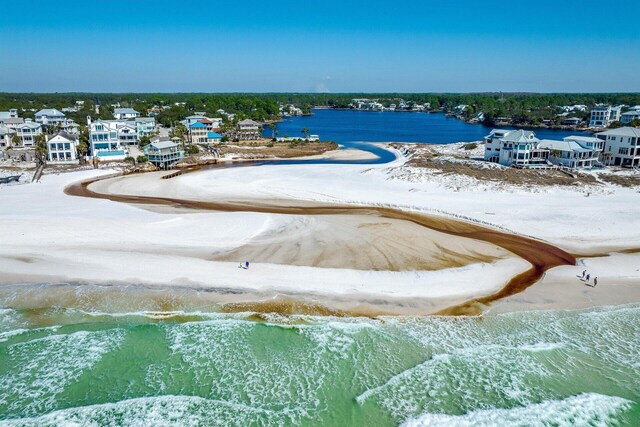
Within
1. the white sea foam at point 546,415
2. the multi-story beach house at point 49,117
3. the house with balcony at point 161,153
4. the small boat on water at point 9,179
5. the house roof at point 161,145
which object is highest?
the multi-story beach house at point 49,117

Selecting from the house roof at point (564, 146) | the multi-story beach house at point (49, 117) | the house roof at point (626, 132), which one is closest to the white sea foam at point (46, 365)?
the house roof at point (564, 146)

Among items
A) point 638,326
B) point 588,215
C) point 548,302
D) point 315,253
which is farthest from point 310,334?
point 588,215

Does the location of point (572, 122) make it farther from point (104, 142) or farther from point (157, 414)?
point (157, 414)

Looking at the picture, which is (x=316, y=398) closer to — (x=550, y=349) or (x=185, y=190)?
(x=550, y=349)

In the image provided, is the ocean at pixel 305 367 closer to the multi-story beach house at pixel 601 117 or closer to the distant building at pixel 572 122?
the distant building at pixel 572 122

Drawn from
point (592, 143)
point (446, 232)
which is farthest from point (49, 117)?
point (592, 143)

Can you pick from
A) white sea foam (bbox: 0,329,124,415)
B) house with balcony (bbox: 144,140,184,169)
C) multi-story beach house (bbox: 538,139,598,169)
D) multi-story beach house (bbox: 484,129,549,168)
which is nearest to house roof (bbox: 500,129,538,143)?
multi-story beach house (bbox: 484,129,549,168)

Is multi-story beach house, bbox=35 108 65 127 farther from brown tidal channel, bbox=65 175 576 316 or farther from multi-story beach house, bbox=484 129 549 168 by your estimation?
multi-story beach house, bbox=484 129 549 168
